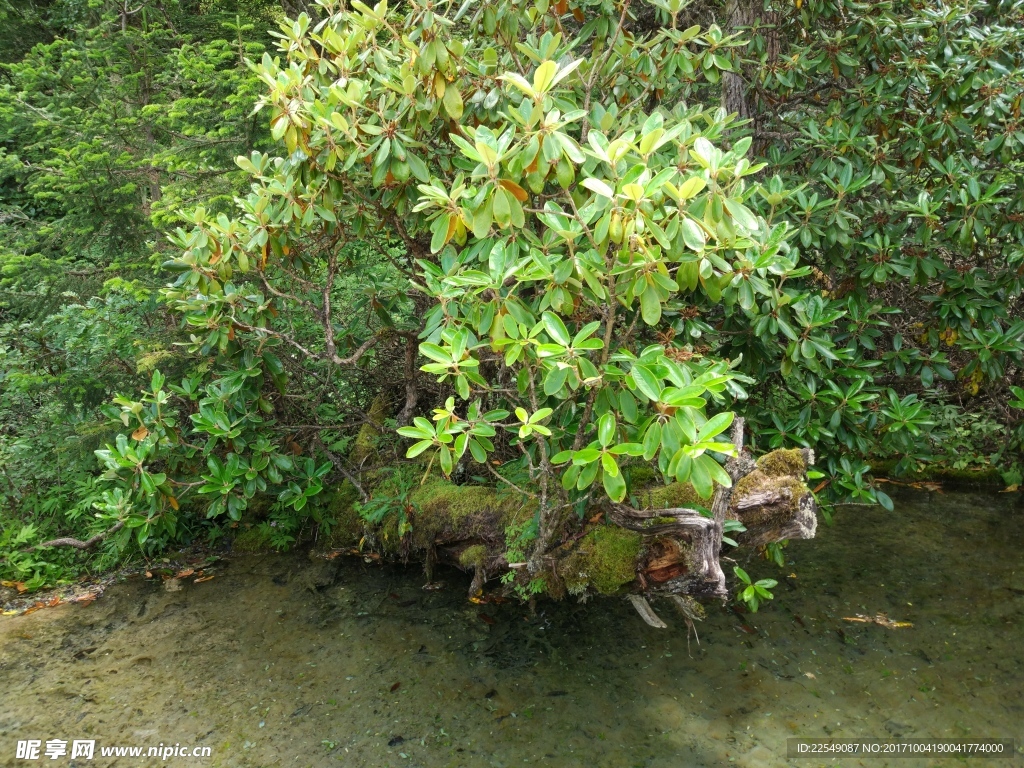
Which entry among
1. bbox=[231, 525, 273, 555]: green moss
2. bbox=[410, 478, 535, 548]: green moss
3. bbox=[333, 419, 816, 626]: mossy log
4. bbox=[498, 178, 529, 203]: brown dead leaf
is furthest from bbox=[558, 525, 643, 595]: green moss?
bbox=[231, 525, 273, 555]: green moss

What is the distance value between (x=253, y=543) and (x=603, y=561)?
2544mm

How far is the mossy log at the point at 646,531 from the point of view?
111 inches

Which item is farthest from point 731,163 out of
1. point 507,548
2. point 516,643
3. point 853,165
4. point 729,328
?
point 516,643

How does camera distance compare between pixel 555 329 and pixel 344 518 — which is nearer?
pixel 555 329

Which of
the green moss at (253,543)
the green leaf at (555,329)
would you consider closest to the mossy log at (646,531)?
the green leaf at (555,329)

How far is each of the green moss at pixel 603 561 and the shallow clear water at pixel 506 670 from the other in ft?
1.47

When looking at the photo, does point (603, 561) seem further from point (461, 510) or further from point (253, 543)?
point (253, 543)

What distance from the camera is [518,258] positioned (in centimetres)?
253

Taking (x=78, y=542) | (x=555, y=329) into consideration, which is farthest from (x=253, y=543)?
(x=555, y=329)

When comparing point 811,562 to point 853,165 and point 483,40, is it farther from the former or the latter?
point 483,40

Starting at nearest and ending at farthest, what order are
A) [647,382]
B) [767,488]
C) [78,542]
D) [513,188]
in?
[647,382] < [513,188] < [767,488] < [78,542]

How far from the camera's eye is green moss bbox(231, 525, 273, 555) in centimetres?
455

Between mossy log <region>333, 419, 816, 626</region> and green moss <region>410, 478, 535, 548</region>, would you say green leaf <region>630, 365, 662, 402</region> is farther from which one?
green moss <region>410, 478, 535, 548</region>

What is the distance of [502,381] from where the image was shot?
11.7 ft
